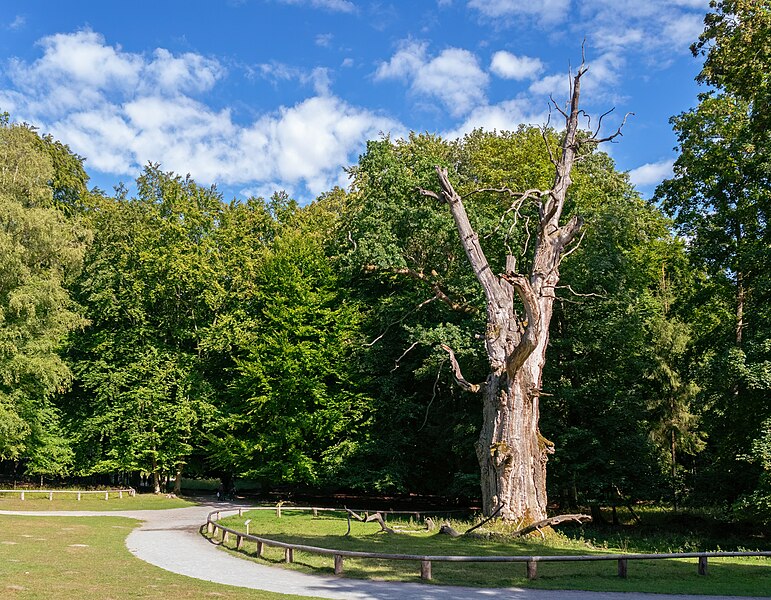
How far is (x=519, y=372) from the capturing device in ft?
68.2

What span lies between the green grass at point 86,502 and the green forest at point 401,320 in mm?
1819

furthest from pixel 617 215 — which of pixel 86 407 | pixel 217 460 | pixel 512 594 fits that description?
pixel 86 407

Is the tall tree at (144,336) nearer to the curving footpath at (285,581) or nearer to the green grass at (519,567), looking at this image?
the curving footpath at (285,581)

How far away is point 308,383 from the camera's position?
32.5m

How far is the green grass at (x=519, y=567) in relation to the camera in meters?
11.3

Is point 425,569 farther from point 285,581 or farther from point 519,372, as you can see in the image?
point 519,372

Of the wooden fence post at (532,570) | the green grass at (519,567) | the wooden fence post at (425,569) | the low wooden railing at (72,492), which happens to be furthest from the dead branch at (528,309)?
the low wooden railing at (72,492)

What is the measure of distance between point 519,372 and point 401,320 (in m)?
9.86

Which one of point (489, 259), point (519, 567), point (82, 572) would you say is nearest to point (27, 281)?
point (489, 259)

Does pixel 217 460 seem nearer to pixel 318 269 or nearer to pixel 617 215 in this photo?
pixel 318 269

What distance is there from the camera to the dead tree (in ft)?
65.0

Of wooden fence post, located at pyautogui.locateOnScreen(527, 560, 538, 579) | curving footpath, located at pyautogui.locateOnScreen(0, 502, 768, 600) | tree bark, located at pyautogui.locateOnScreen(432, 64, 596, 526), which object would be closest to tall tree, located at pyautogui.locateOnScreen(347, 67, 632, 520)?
tree bark, located at pyautogui.locateOnScreen(432, 64, 596, 526)

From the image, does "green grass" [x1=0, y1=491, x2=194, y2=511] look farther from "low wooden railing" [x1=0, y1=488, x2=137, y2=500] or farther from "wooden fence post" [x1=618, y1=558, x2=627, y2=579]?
"wooden fence post" [x1=618, y1=558, x2=627, y2=579]

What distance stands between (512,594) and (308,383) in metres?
22.8
